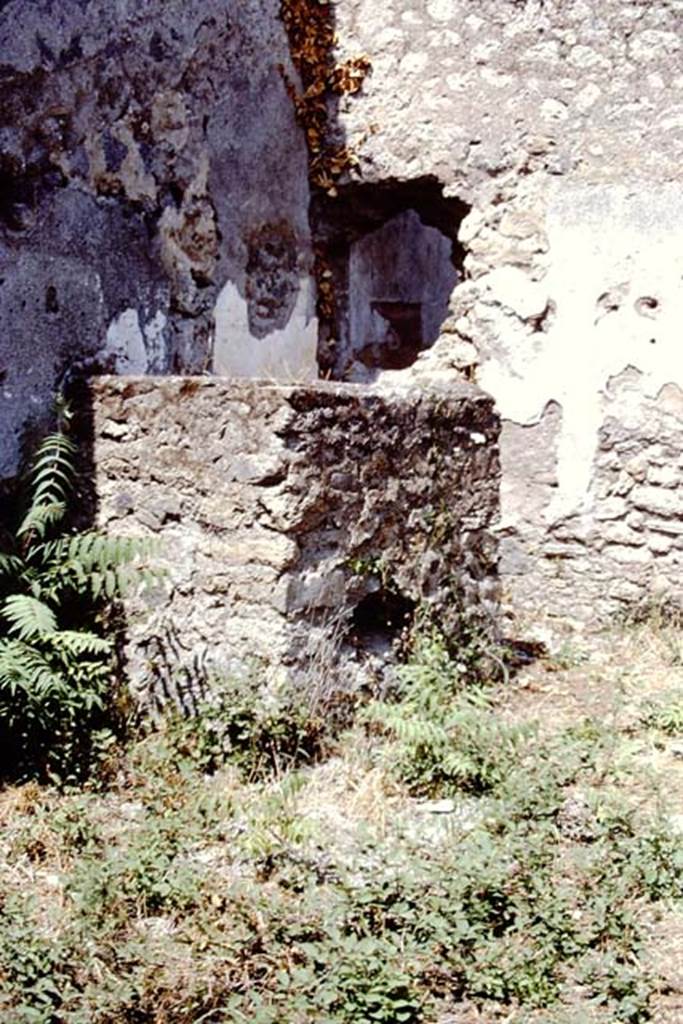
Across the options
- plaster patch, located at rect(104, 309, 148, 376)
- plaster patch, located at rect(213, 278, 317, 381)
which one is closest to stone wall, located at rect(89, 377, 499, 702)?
plaster patch, located at rect(104, 309, 148, 376)

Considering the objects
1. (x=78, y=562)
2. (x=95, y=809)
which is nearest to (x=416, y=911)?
(x=95, y=809)

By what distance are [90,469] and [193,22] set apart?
259cm

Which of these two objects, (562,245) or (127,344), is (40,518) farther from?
(562,245)

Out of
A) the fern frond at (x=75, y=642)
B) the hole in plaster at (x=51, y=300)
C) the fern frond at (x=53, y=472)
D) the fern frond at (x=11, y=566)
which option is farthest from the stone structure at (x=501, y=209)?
the fern frond at (x=75, y=642)

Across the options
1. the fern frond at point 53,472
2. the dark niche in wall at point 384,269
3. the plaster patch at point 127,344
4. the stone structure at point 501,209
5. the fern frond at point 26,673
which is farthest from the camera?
the dark niche in wall at point 384,269

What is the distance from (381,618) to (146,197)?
7.31 feet

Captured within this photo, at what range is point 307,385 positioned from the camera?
14.7 feet

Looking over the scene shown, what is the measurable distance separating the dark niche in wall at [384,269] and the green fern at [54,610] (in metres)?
2.95

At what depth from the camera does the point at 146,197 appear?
5574mm

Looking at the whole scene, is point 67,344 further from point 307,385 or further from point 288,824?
point 288,824

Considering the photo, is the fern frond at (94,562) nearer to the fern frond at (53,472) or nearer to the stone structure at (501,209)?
the fern frond at (53,472)

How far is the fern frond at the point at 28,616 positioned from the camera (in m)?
4.19

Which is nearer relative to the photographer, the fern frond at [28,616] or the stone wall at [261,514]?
the fern frond at [28,616]

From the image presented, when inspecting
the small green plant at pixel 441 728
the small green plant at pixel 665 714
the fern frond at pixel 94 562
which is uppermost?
the fern frond at pixel 94 562
